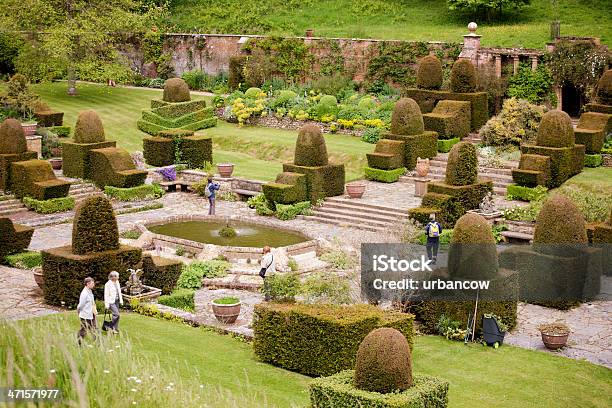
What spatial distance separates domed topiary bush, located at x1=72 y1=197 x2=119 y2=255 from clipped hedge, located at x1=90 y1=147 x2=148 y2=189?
12994 mm

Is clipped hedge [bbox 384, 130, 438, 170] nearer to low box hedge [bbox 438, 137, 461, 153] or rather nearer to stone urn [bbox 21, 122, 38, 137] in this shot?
low box hedge [bbox 438, 137, 461, 153]

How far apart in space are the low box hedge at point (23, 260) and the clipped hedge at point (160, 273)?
432 cm

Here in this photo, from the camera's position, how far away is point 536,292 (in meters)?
26.2

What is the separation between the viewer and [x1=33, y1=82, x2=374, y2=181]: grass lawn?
40.1 meters

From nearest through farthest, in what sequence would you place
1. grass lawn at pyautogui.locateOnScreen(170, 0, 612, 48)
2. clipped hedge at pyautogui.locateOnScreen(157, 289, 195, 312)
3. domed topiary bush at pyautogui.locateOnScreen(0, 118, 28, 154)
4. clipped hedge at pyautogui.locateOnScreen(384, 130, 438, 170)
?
clipped hedge at pyautogui.locateOnScreen(157, 289, 195, 312) → domed topiary bush at pyautogui.locateOnScreen(0, 118, 28, 154) → clipped hedge at pyautogui.locateOnScreen(384, 130, 438, 170) → grass lawn at pyautogui.locateOnScreen(170, 0, 612, 48)

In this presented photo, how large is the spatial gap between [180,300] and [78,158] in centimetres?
1537

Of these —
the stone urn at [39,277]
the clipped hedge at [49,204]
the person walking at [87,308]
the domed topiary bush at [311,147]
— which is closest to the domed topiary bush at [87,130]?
the clipped hedge at [49,204]

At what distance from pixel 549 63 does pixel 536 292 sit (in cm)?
1907

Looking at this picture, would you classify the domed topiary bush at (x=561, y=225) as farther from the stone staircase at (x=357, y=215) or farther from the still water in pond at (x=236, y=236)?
the still water in pond at (x=236, y=236)

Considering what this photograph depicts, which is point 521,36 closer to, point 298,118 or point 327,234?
point 298,118

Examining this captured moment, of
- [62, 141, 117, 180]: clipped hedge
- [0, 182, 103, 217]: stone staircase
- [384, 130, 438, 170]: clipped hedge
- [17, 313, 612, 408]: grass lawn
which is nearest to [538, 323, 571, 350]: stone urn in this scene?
[17, 313, 612, 408]: grass lawn

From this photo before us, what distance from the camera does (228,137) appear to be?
44344 mm

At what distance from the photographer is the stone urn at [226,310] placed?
2259 cm

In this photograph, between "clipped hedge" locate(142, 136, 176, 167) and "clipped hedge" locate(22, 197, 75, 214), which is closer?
"clipped hedge" locate(22, 197, 75, 214)
